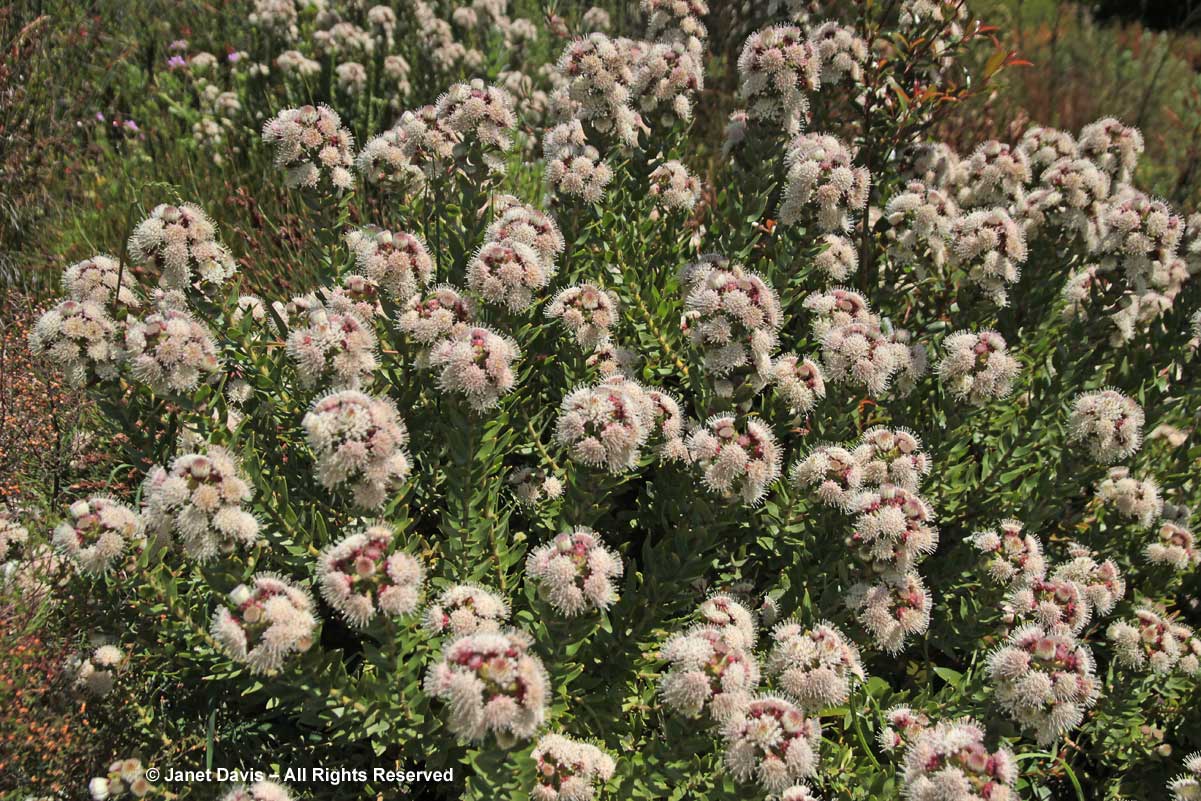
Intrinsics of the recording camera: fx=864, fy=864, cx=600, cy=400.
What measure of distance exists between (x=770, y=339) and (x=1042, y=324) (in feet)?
8.52

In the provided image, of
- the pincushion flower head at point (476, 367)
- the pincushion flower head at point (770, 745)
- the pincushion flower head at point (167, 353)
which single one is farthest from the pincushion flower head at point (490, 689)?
the pincushion flower head at point (167, 353)

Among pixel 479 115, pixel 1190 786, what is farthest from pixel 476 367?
pixel 1190 786

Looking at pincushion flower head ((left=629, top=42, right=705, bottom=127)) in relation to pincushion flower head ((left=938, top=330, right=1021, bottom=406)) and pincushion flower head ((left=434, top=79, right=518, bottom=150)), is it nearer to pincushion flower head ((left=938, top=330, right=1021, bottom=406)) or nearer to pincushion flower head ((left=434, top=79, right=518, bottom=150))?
pincushion flower head ((left=434, top=79, right=518, bottom=150))

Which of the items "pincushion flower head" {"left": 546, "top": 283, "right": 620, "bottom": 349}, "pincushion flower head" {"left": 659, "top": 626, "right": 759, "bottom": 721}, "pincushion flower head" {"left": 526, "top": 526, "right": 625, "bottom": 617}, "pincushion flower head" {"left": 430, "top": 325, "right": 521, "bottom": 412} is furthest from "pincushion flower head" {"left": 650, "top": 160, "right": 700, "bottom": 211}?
"pincushion flower head" {"left": 659, "top": 626, "right": 759, "bottom": 721}

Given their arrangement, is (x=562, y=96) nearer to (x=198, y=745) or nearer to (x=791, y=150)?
(x=791, y=150)

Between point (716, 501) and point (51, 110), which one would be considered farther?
point (51, 110)

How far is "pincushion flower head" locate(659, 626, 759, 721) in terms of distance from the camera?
2.79 metres

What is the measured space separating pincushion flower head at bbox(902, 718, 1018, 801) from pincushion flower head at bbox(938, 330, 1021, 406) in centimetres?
163

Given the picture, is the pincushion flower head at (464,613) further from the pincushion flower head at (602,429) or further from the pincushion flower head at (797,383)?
the pincushion flower head at (797,383)

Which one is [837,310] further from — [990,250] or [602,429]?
[602,429]

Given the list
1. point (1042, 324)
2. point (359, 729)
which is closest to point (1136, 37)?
point (1042, 324)

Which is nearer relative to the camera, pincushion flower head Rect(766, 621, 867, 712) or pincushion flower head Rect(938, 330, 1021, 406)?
pincushion flower head Rect(766, 621, 867, 712)

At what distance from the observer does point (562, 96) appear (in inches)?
225

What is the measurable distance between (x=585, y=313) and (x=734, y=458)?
1.04 meters
